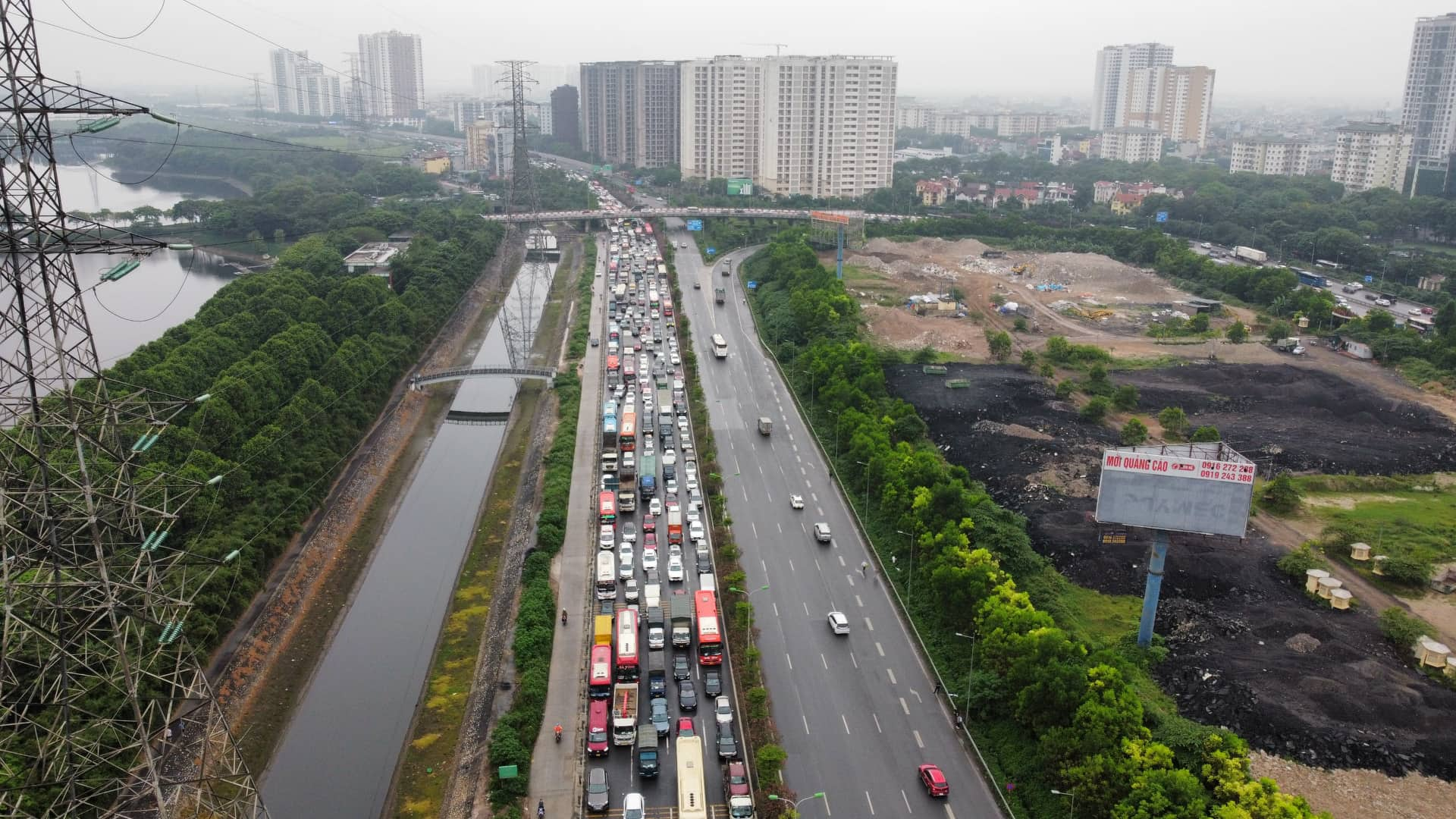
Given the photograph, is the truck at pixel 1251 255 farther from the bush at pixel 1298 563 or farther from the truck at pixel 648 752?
the truck at pixel 648 752

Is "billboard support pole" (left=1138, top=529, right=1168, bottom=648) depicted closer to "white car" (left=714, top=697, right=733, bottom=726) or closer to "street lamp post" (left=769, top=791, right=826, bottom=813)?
"street lamp post" (left=769, top=791, right=826, bottom=813)

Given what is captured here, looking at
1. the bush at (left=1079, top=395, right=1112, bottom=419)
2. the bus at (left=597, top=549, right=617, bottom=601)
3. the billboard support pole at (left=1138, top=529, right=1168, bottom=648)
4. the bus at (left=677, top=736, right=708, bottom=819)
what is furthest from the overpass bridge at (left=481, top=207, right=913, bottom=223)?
the bus at (left=677, top=736, right=708, bottom=819)

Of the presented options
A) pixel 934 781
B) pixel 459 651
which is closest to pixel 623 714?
pixel 934 781

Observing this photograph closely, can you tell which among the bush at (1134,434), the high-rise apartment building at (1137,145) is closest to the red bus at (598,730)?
the bush at (1134,434)

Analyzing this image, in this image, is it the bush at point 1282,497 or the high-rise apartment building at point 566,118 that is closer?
the bush at point 1282,497

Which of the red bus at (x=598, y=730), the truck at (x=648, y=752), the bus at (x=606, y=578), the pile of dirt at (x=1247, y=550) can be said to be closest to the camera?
the truck at (x=648, y=752)

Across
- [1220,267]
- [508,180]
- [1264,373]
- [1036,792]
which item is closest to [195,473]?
[1036,792]
